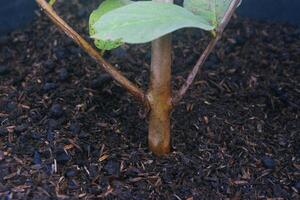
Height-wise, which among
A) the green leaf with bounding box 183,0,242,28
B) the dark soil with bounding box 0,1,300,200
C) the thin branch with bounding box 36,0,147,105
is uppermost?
the green leaf with bounding box 183,0,242,28

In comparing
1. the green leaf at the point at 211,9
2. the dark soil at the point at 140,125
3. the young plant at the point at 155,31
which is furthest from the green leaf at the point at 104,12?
the dark soil at the point at 140,125

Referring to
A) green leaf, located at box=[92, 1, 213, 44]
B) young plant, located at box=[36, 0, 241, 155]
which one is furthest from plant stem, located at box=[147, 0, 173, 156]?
green leaf, located at box=[92, 1, 213, 44]

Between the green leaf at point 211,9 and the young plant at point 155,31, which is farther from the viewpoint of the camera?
the green leaf at point 211,9

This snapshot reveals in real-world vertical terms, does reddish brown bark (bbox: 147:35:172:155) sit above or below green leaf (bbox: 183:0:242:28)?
below

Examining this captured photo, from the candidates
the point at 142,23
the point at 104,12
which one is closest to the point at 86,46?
the point at 104,12

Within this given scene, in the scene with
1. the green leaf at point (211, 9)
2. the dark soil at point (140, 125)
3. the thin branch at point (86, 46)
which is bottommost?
the dark soil at point (140, 125)

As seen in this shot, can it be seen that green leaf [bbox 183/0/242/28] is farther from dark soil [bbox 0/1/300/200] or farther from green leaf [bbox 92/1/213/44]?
dark soil [bbox 0/1/300/200]

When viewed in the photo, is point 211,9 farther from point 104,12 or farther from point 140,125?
point 140,125

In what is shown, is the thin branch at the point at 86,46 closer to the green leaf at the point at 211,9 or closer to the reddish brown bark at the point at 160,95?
the reddish brown bark at the point at 160,95
